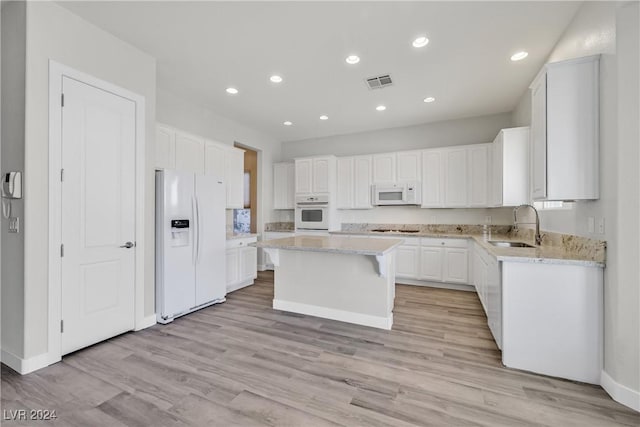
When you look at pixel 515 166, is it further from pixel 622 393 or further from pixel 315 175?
pixel 315 175

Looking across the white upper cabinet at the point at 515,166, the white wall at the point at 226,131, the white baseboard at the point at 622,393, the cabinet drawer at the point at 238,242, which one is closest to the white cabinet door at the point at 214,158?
the white wall at the point at 226,131

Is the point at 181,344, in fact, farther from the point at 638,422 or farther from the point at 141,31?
the point at 638,422

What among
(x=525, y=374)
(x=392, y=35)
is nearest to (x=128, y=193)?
(x=392, y=35)

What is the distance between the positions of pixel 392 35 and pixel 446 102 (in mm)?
2076

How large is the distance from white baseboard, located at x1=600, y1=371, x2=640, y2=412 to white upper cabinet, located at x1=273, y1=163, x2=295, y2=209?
5.19 m

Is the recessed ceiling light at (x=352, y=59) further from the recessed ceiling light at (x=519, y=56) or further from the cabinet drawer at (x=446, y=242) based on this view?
the cabinet drawer at (x=446, y=242)

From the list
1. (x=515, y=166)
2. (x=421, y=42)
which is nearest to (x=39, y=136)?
(x=421, y=42)

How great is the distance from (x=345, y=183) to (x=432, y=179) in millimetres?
1692

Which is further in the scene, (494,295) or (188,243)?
(188,243)

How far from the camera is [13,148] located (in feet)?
7.30

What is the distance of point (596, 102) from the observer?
6.66ft

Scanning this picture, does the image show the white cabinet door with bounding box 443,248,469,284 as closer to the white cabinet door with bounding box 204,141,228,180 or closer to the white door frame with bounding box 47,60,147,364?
the white cabinet door with bounding box 204,141,228,180

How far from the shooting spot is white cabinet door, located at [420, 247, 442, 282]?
181 inches

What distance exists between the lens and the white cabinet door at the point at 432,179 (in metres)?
4.91
